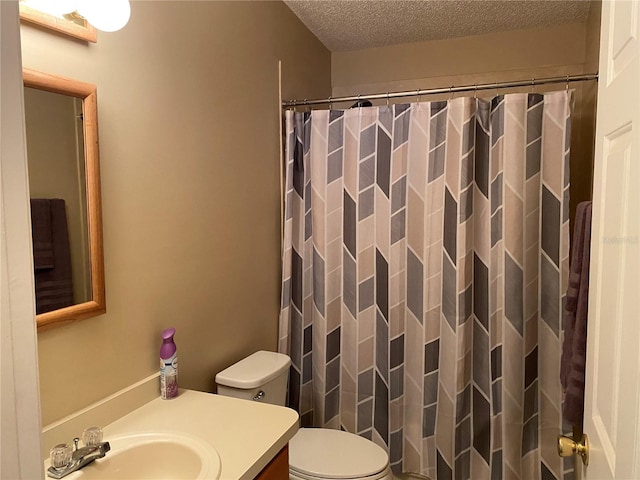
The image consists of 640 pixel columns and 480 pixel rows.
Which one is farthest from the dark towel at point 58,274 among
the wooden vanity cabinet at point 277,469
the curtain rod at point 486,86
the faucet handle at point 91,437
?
the curtain rod at point 486,86

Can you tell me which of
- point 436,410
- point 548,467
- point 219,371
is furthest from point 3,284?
point 548,467

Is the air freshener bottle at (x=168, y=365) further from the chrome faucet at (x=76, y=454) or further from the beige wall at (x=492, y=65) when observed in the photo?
the beige wall at (x=492, y=65)

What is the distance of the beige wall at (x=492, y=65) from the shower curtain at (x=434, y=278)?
0.62m

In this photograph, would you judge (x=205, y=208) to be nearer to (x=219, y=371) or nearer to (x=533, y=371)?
(x=219, y=371)

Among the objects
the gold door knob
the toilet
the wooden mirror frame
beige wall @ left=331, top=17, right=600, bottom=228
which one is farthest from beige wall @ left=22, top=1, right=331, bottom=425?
the gold door knob

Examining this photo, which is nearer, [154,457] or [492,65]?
[154,457]

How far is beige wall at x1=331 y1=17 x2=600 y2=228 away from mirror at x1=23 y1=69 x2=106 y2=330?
2.00 metres

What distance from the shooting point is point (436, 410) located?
217cm

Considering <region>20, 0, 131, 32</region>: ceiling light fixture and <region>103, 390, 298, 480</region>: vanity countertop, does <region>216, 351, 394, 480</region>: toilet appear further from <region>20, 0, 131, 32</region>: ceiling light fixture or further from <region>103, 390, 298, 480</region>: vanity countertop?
<region>20, 0, 131, 32</region>: ceiling light fixture

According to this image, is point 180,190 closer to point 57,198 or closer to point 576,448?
point 57,198

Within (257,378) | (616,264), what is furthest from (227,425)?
(616,264)

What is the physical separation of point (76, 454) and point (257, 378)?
2.36 ft

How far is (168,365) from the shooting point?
1.50m

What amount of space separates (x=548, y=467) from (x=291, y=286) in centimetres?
142
